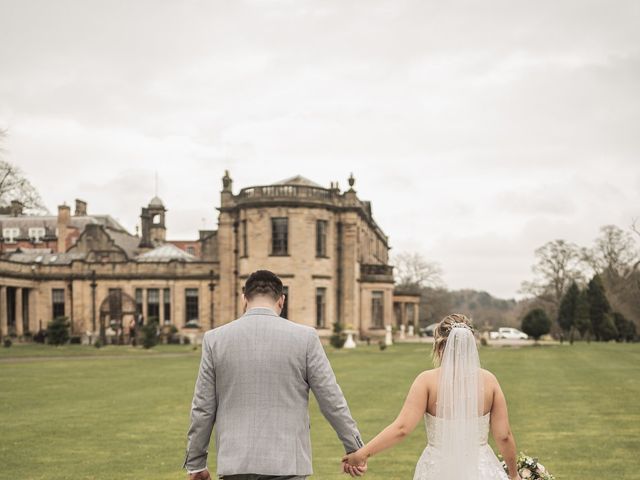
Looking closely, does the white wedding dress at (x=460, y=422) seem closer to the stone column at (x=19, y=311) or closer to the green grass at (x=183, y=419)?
the green grass at (x=183, y=419)

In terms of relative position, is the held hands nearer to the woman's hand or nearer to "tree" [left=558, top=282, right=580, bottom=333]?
the woman's hand

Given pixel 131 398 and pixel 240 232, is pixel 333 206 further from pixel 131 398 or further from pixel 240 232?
pixel 131 398

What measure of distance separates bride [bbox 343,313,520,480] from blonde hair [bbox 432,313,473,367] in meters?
0.03

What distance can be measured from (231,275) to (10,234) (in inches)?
1500

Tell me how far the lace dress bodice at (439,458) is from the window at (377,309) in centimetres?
5149

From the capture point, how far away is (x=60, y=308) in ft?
189

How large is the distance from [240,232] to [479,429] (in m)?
47.5

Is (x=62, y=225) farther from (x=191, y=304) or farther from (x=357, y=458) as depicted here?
(x=357, y=458)

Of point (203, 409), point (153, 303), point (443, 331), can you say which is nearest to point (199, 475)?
point (203, 409)

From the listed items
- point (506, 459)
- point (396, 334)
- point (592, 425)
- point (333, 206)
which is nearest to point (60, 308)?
point (333, 206)

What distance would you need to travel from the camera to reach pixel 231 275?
5416 centimetres

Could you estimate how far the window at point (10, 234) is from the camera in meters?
80.5

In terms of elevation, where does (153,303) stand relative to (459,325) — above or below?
below

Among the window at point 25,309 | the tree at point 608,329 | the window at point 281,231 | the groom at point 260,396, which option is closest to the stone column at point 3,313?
the window at point 25,309
